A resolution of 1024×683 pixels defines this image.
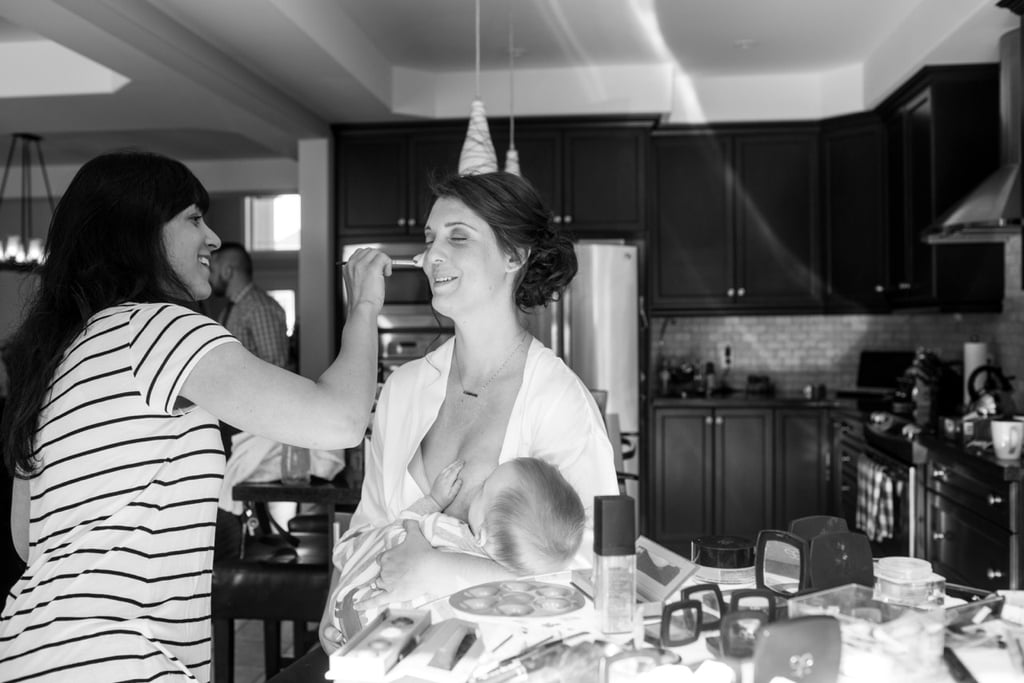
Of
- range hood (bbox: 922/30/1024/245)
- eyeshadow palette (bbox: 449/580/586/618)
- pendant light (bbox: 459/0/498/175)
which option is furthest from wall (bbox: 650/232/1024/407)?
eyeshadow palette (bbox: 449/580/586/618)

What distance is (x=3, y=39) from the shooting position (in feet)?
17.2

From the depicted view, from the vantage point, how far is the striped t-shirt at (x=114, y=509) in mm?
1369

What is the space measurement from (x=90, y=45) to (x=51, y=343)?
3.07 meters

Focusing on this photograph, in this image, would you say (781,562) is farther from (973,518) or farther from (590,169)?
(590,169)

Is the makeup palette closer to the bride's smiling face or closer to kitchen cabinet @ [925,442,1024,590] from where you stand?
the bride's smiling face

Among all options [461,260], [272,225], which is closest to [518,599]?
[461,260]

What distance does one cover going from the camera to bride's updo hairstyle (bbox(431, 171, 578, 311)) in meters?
2.03

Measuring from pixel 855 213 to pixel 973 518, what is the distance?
2821 millimetres

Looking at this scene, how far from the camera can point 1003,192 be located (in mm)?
4160

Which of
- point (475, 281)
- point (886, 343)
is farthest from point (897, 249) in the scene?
point (475, 281)

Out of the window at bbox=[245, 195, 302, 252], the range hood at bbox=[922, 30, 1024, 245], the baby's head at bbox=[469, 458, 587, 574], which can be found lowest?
the baby's head at bbox=[469, 458, 587, 574]

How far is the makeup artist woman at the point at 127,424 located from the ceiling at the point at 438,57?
245 centimetres

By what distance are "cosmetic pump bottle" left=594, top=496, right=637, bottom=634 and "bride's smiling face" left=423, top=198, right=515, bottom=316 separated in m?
0.76

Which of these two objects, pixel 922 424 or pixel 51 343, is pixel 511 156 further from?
pixel 51 343
